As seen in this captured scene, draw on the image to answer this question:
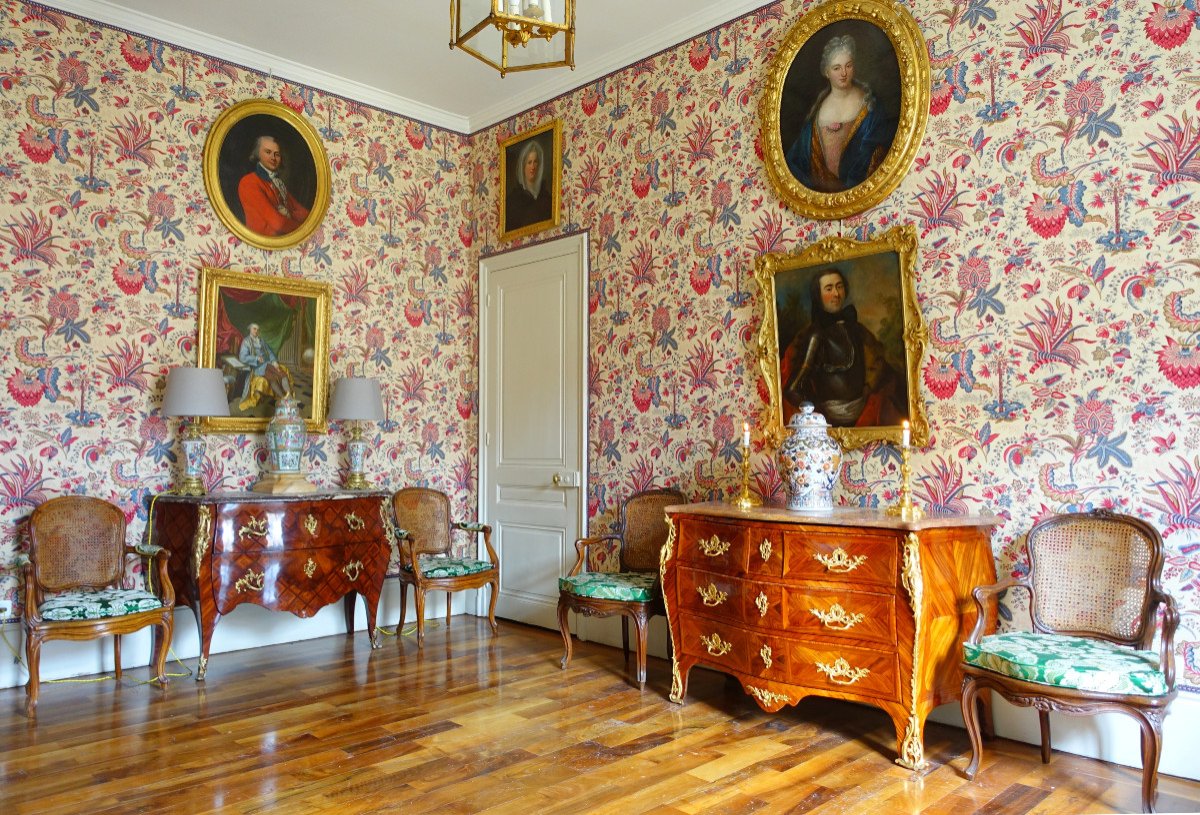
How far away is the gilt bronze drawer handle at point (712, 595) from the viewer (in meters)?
3.74

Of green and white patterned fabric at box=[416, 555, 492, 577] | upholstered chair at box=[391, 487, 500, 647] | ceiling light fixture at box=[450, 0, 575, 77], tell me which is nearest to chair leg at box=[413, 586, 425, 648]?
upholstered chair at box=[391, 487, 500, 647]

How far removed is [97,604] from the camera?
12.8 feet

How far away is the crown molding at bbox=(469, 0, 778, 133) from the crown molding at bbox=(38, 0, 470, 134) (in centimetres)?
40

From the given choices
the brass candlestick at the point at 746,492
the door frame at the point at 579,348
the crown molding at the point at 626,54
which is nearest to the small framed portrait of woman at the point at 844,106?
the crown molding at the point at 626,54

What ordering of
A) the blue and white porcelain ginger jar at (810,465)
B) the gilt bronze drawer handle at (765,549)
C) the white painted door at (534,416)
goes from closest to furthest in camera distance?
the gilt bronze drawer handle at (765,549)
the blue and white porcelain ginger jar at (810,465)
the white painted door at (534,416)

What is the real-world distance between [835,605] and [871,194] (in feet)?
6.27

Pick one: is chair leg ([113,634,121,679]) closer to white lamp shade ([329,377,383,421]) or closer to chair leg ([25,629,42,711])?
chair leg ([25,629,42,711])

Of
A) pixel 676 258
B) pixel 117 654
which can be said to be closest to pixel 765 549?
pixel 676 258

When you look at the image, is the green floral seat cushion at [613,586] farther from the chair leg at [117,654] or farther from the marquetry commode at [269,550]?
the chair leg at [117,654]

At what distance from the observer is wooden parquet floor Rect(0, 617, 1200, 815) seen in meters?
2.80

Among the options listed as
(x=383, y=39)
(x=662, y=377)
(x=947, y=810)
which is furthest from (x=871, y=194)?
(x=383, y=39)

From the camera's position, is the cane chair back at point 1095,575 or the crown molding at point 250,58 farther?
the crown molding at point 250,58

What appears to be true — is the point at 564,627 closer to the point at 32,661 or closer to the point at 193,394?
the point at 193,394

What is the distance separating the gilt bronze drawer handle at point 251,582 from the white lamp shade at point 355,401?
3.65ft
